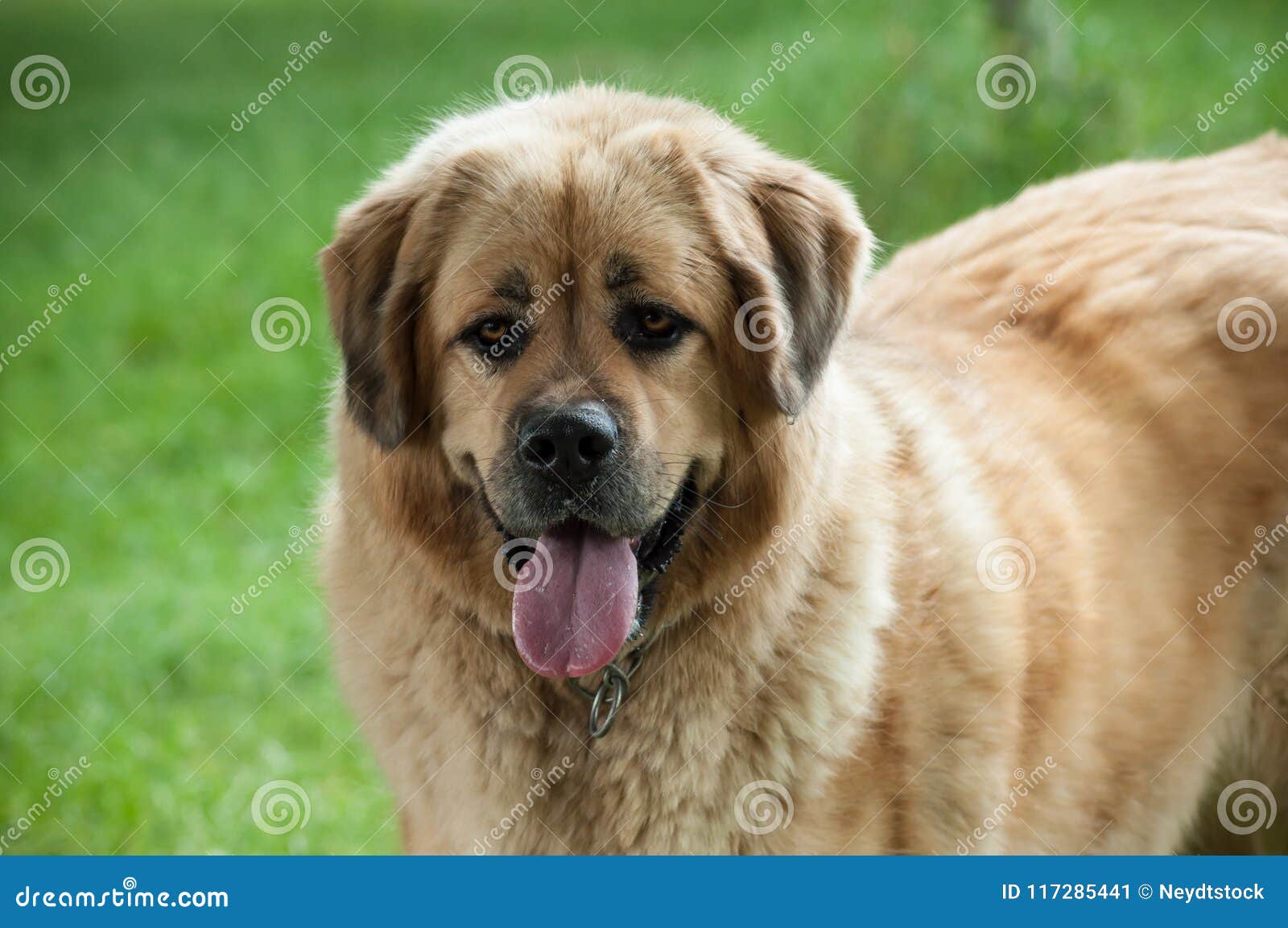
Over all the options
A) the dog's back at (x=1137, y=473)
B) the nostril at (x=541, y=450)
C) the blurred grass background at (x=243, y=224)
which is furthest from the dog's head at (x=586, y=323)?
the dog's back at (x=1137, y=473)

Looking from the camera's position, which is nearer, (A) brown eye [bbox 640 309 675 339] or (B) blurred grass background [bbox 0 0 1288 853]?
(A) brown eye [bbox 640 309 675 339]

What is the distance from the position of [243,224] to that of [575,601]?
8118 millimetres

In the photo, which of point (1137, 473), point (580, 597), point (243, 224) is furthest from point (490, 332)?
point (243, 224)

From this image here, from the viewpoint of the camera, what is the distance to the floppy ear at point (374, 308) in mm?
2914

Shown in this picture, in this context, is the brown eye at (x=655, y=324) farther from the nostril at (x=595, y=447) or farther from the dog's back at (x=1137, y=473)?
the dog's back at (x=1137, y=473)

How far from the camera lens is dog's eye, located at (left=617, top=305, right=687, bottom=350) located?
111 inches

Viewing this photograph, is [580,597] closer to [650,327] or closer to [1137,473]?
[650,327]

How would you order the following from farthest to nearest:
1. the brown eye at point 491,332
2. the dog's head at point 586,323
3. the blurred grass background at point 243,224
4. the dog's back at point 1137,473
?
the blurred grass background at point 243,224 < the dog's back at point 1137,473 < the brown eye at point 491,332 < the dog's head at point 586,323

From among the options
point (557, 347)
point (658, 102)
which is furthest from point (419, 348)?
point (658, 102)

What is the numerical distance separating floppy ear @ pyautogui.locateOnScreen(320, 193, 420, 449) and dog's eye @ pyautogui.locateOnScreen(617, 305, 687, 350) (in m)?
0.52

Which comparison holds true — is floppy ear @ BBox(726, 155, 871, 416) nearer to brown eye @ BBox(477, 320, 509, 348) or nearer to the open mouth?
the open mouth

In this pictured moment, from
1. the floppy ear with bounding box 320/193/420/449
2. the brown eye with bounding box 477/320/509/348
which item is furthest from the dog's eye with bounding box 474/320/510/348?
the floppy ear with bounding box 320/193/420/449

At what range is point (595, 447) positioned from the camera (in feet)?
8.67
